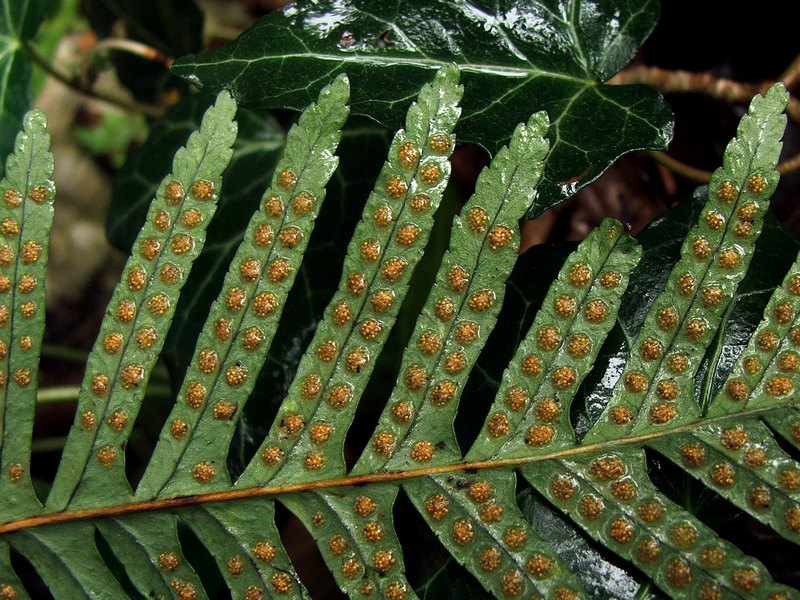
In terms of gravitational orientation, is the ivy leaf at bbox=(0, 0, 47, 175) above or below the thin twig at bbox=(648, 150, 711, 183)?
above

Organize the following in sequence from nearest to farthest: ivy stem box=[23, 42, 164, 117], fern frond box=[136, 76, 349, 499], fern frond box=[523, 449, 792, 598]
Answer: fern frond box=[523, 449, 792, 598], fern frond box=[136, 76, 349, 499], ivy stem box=[23, 42, 164, 117]

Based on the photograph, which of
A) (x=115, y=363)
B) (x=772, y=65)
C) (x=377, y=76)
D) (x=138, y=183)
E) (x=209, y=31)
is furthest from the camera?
(x=209, y=31)

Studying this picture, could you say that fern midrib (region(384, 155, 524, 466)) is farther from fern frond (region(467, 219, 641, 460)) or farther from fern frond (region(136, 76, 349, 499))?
fern frond (region(136, 76, 349, 499))

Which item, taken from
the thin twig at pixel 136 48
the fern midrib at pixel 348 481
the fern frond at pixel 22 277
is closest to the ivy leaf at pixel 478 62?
the fern frond at pixel 22 277

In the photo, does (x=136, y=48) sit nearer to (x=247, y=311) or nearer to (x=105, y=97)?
(x=105, y=97)

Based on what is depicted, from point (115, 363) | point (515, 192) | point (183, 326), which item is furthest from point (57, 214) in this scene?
point (515, 192)

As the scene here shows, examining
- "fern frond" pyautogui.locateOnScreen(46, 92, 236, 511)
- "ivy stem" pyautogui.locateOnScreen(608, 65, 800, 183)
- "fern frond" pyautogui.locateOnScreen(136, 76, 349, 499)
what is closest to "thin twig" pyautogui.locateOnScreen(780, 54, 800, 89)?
"ivy stem" pyautogui.locateOnScreen(608, 65, 800, 183)

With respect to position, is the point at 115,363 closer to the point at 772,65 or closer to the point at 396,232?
the point at 396,232
